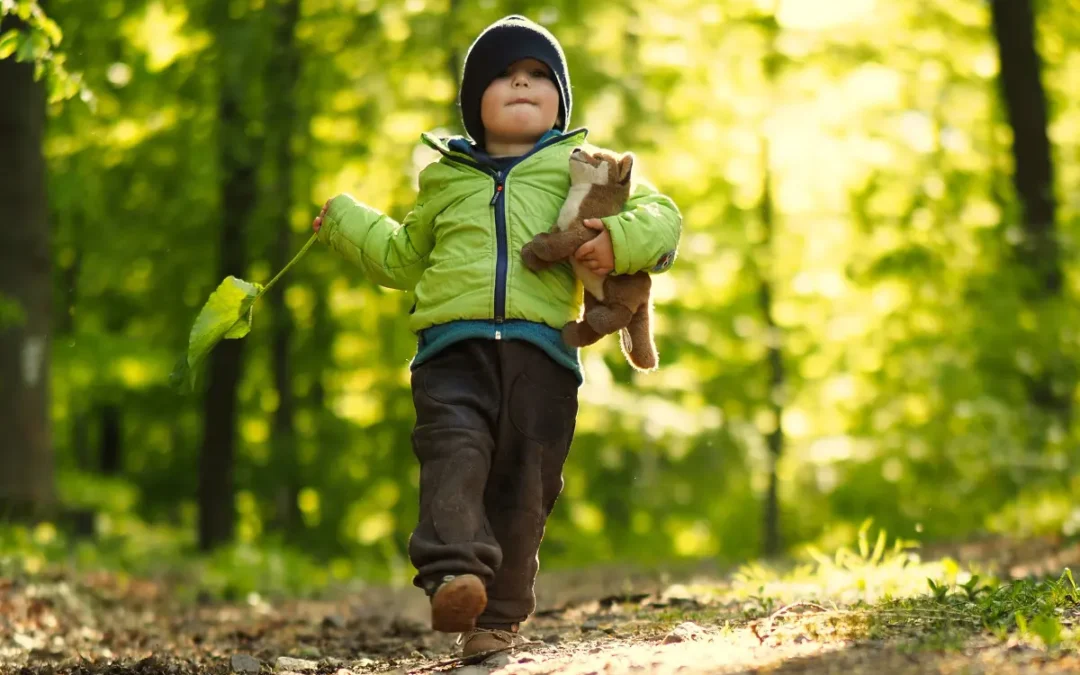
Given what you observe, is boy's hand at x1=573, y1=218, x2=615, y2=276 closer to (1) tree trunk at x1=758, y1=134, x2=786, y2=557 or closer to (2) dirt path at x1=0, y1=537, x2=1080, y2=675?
(2) dirt path at x1=0, y1=537, x2=1080, y2=675

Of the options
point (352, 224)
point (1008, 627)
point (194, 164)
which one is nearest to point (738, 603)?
point (1008, 627)

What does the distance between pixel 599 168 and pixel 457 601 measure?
155 cm

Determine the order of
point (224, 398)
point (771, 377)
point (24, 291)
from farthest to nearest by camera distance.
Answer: point (771, 377) < point (224, 398) < point (24, 291)

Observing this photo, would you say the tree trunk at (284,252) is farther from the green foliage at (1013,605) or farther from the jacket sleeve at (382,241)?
the green foliage at (1013,605)

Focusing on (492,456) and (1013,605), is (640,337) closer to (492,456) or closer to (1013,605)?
(492,456)

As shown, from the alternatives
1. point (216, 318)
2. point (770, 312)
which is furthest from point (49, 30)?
point (770, 312)

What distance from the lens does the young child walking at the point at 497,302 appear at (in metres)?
4.46

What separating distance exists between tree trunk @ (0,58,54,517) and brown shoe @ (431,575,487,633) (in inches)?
325

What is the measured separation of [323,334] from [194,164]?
5630 mm

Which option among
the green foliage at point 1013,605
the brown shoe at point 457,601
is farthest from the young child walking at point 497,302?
the green foliage at point 1013,605

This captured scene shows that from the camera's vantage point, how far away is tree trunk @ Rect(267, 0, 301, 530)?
40.3 ft

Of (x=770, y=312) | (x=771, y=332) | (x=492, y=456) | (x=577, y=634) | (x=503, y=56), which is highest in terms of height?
(x=503, y=56)

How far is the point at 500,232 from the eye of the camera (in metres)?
4.60

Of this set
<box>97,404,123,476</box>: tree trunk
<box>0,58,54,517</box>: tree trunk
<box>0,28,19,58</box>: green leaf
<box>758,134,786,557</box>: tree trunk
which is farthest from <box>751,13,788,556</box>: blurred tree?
<box>97,404,123,476</box>: tree trunk
